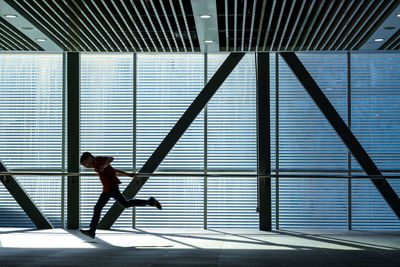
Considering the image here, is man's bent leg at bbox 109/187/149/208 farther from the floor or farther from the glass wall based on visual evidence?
the glass wall

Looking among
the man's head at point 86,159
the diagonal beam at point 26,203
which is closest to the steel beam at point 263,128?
the man's head at point 86,159

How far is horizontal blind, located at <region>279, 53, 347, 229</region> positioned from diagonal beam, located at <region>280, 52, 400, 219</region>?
89 cm

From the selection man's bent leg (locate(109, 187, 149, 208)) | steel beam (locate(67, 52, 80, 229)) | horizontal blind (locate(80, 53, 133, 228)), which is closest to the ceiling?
steel beam (locate(67, 52, 80, 229))

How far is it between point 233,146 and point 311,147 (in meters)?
1.47

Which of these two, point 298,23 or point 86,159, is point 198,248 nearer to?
point 86,159

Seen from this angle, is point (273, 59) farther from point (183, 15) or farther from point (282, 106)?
point (183, 15)

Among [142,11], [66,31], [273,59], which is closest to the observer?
[142,11]

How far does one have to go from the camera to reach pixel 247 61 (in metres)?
11.9

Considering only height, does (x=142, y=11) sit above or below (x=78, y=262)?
above

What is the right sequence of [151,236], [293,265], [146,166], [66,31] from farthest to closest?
1. [146,166]
2. [151,236]
3. [66,31]
4. [293,265]

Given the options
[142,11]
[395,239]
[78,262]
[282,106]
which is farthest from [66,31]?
[395,239]

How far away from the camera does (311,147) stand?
11.8 meters

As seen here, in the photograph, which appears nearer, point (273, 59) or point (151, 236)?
point (151, 236)

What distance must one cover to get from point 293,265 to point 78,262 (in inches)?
89.1
